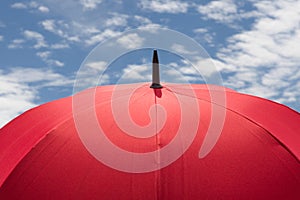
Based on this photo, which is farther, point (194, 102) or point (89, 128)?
point (194, 102)

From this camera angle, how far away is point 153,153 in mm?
5094

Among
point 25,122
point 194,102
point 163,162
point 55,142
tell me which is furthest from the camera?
point 25,122

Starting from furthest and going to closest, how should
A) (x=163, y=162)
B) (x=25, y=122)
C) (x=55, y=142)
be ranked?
(x=25, y=122), (x=55, y=142), (x=163, y=162)

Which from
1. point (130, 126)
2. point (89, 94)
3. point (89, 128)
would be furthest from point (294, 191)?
point (89, 94)

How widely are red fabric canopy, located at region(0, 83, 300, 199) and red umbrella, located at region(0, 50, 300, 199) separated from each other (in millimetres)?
10

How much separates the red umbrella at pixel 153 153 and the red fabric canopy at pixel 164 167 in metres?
0.01

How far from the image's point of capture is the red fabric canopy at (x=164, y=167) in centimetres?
498

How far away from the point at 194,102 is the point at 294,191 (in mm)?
1484

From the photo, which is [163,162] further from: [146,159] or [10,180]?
[10,180]

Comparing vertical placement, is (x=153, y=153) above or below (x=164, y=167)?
above

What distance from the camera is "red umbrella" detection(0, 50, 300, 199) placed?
Answer: 499 cm

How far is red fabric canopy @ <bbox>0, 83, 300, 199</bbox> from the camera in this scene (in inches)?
196

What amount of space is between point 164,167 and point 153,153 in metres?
0.18

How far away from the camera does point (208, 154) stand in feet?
17.0
